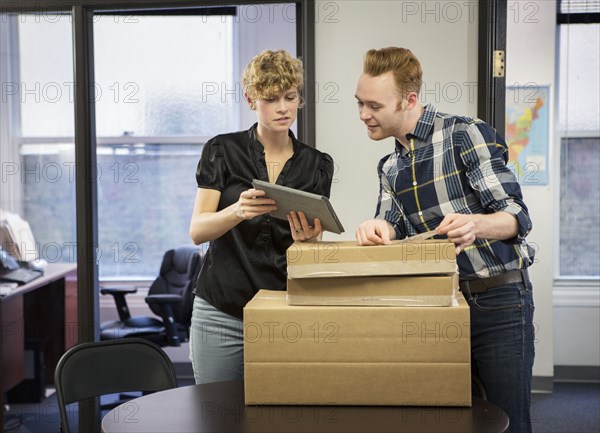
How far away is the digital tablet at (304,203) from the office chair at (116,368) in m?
0.69

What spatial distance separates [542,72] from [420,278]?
132 inches

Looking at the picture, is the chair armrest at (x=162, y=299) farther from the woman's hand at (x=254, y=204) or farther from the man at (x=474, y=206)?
the man at (x=474, y=206)

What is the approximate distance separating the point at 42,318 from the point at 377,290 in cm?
334

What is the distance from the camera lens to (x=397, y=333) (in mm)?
1622

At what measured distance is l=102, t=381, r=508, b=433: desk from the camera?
1.55 meters

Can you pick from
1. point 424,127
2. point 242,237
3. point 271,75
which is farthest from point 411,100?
point 242,237

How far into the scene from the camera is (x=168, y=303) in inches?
174

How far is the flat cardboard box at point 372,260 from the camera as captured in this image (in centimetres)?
160

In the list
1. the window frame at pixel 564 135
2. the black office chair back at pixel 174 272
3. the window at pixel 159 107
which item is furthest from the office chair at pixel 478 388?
the window at pixel 159 107

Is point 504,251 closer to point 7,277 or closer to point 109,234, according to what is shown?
point 7,277

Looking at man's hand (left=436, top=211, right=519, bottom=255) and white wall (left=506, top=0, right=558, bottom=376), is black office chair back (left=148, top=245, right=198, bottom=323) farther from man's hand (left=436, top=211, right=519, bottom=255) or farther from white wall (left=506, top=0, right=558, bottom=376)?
man's hand (left=436, top=211, right=519, bottom=255)

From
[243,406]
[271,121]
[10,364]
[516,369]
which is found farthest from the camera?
[10,364]

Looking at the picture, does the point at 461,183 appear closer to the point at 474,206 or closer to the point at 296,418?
the point at 474,206

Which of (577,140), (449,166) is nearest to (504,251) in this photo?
(449,166)
